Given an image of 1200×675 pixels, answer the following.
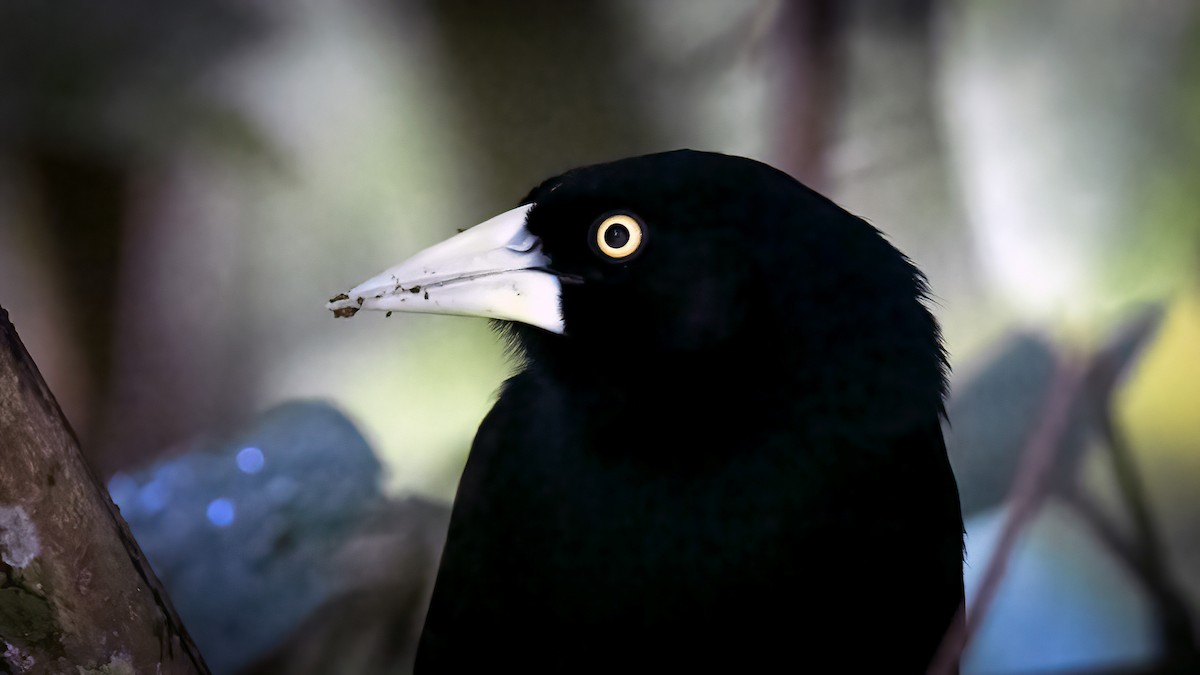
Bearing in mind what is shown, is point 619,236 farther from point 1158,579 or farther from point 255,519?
point 1158,579

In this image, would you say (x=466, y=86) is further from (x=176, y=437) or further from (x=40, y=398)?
(x=40, y=398)

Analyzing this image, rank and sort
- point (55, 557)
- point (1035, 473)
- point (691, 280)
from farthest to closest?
1. point (1035, 473)
2. point (691, 280)
3. point (55, 557)

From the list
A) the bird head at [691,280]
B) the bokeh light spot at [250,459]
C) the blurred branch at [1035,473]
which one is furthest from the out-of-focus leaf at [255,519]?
the blurred branch at [1035,473]

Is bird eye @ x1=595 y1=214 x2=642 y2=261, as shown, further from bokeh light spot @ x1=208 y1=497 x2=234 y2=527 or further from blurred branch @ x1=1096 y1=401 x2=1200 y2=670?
blurred branch @ x1=1096 y1=401 x2=1200 y2=670

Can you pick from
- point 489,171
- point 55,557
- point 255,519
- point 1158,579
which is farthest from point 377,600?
point 1158,579

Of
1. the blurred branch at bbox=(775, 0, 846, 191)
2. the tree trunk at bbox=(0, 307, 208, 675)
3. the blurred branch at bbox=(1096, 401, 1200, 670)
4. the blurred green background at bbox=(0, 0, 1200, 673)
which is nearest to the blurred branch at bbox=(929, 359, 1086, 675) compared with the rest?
the blurred green background at bbox=(0, 0, 1200, 673)

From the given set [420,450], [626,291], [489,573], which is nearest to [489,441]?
[489,573]

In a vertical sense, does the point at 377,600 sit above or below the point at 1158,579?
above
